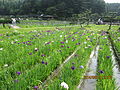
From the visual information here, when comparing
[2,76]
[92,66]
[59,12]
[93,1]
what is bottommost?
[92,66]

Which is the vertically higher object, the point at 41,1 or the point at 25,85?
the point at 41,1

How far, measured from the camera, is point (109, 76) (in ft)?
8.91

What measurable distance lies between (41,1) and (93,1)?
25589mm

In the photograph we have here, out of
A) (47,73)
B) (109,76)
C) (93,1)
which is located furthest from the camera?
(93,1)

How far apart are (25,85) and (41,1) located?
232ft

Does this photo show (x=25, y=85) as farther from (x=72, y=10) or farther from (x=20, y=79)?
(x=72, y=10)

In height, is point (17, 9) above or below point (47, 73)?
above

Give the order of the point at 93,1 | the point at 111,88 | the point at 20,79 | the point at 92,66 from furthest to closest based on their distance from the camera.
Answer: the point at 93,1 → the point at 92,66 → the point at 20,79 → the point at 111,88

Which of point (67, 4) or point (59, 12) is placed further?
point (67, 4)

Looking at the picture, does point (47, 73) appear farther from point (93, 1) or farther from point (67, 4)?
point (93, 1)

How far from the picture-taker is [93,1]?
2682 inches

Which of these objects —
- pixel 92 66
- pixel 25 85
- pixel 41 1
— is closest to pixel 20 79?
pixel 25 85

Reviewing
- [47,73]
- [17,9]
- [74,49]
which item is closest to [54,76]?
[47,73]

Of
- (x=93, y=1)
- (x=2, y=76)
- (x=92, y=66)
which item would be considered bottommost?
(x=92, y=66)
